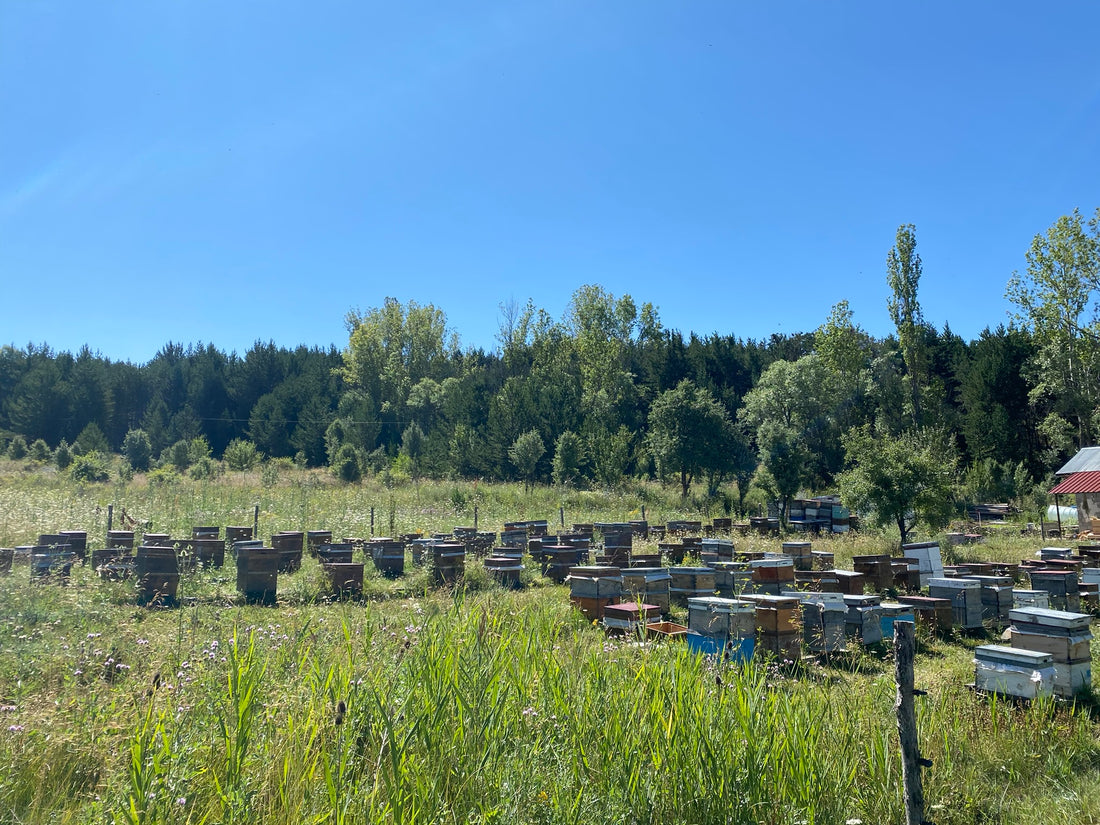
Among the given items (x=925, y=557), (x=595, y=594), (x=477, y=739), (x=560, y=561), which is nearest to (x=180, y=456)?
(x=560, y=561)

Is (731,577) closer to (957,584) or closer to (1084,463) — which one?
(957,584)

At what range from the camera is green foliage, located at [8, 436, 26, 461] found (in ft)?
143

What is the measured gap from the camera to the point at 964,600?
9516 millimetres

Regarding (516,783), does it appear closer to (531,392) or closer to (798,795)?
(798,795)

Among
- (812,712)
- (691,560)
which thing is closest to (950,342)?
(691,560)

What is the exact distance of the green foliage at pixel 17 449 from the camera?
43438 mm

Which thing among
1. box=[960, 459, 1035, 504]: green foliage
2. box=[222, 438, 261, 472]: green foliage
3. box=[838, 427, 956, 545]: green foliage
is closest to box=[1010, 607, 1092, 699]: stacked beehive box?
Result: box=[838, 427, 956, 545]: green foliage

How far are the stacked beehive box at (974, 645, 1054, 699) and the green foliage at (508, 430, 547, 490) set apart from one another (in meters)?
32.8

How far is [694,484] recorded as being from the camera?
39.2 meters

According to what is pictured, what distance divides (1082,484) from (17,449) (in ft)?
177

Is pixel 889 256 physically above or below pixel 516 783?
above

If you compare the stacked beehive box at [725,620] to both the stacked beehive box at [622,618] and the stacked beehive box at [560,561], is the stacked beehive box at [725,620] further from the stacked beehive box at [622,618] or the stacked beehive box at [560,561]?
the stacked beehive box at [560,561]

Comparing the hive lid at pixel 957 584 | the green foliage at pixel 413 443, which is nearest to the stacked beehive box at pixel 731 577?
the hive lid at pixel 957 584

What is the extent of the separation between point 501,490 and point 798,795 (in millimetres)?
30025
